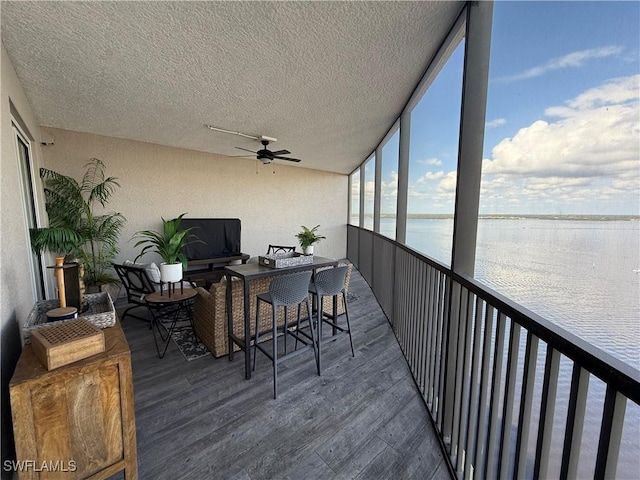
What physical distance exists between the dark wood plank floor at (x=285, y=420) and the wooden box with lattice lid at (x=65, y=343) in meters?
0.88

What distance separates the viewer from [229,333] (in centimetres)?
248

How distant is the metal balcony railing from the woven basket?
202cm

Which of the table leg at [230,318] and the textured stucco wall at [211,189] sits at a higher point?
the textured stucco wall at [211,189]

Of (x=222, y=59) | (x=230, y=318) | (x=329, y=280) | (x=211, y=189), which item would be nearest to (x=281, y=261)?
(x=329, y=280)

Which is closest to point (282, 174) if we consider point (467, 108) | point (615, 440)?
point (467, 108)

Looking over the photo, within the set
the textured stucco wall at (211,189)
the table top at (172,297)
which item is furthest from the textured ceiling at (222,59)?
the table top at (172,297)

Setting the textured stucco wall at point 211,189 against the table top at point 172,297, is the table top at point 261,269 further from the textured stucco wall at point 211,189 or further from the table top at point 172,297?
the textured stucco wall at point 211,189

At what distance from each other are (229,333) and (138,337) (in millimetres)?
1381

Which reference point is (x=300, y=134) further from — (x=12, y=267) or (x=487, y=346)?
(x=487, y=346)

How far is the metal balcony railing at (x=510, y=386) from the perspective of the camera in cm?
67

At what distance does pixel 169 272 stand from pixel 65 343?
1.37 meters

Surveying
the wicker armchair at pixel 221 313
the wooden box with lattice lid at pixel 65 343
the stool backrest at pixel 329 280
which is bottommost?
the wicker armchair at pixel 221 313

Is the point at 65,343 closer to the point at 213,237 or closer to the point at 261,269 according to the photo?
the point at 261,269

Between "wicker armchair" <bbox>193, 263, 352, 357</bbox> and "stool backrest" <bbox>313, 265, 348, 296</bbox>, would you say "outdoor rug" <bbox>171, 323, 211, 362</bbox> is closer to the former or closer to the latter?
"wicker armchair" <bbox>193, 263, 352, 357</bbox>
